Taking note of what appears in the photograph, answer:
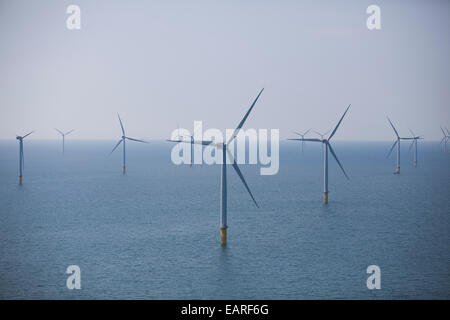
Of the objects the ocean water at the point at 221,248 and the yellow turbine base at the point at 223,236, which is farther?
the yellow turbine base at the point at 223,236

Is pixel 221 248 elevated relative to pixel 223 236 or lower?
lower

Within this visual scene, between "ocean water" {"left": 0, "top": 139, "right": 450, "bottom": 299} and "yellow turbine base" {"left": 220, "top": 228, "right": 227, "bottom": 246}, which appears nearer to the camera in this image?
"ocean water" {"left": 0, "top": 139, "right": 450, "bottom": 299}

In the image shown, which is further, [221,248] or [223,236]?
[223,236]

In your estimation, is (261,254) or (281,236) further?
(281,236)
